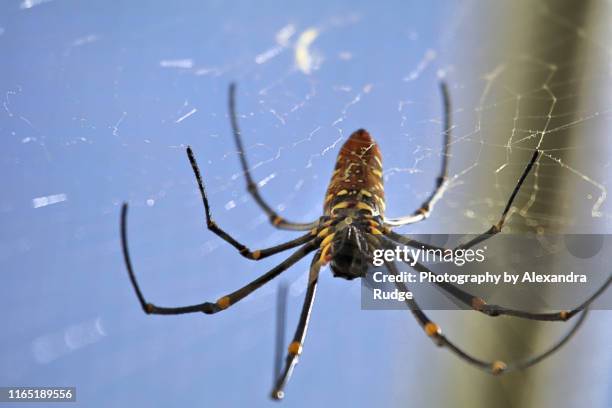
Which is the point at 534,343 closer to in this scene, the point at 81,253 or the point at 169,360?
the point at 169,360

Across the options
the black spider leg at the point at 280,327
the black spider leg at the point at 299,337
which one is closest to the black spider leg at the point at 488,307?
the black spider leg at the point at 299,337

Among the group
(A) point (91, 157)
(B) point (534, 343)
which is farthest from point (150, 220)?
(B) point (534, 343)

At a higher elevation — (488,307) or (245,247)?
(245,247)

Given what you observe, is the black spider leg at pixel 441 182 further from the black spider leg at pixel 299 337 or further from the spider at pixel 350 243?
the black spider leg at pixel 299 337

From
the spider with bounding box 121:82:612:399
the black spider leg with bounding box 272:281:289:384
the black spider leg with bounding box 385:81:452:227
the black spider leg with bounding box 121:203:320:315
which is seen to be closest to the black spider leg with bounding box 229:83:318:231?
the spider with bounding box 121:82:612:399

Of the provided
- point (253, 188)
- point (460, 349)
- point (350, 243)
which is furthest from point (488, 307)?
point (253, 188)

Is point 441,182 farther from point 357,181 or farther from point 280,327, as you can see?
point 280,327
